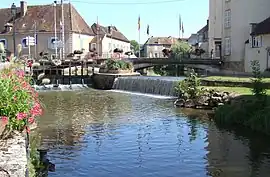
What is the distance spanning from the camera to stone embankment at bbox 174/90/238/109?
79.6ft

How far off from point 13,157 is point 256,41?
36302mm

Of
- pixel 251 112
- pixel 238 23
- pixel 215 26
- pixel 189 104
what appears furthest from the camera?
pixel 215 26

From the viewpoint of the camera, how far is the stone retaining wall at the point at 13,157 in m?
6.39

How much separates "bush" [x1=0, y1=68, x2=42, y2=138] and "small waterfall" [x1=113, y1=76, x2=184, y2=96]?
73.7ft

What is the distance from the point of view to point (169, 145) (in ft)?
50.8

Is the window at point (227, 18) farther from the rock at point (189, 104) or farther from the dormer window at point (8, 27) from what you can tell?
the dormer window at point (8, 27)

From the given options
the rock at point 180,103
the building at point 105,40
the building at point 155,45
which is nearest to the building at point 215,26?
the building at point 105,40

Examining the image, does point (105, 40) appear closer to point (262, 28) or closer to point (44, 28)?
point (44, 28)

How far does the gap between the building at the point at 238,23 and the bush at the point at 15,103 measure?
35458 mm

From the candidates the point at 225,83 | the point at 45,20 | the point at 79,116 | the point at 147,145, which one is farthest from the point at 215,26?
the point at 147,145

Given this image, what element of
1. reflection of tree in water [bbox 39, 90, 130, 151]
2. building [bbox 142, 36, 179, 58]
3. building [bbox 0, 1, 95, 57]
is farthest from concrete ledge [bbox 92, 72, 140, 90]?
building [bbox 142, 36, 179, 58]

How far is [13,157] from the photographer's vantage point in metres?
7.20

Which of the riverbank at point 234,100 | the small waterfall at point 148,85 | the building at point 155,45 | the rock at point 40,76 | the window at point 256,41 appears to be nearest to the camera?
the riverbank at point 234,100

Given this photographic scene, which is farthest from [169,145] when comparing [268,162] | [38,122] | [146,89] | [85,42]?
[85,42]
